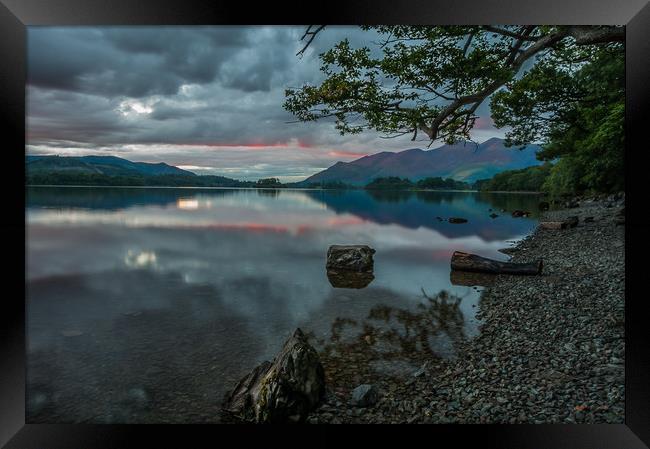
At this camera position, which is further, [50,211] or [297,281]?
[50,211]

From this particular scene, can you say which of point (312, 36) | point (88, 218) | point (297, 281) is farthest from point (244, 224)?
point (312, 36)

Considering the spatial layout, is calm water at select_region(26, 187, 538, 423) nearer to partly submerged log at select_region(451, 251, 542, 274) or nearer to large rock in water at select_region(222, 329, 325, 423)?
large rock in water at select_region(222, 329, 325, 423)

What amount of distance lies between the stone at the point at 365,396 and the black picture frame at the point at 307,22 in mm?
889

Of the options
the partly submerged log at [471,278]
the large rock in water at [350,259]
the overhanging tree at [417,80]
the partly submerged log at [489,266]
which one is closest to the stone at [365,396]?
the overhanging tree at [417,80]

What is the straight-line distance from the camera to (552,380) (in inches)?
149

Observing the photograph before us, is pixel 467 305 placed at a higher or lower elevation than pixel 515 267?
lower

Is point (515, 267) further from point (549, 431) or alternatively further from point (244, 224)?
point (244, 224)

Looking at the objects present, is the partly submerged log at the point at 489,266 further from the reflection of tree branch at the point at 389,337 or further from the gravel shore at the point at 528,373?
the reflection of tree branch at the point at 389,337

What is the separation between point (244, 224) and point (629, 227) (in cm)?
2432

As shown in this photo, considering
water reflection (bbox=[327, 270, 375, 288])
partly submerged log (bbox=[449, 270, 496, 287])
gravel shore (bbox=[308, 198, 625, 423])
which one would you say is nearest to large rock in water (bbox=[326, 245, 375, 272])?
water reflection (bbox=[327, 270, 375, 288])

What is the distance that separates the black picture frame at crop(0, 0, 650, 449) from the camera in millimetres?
2785

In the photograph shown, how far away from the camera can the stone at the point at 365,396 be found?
387 cm

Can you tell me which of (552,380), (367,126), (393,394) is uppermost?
(367,126)

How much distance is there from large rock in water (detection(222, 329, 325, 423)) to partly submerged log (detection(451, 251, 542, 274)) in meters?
6.77
